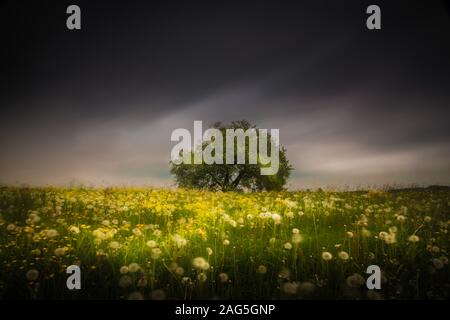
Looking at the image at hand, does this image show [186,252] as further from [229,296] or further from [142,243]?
[229,296]

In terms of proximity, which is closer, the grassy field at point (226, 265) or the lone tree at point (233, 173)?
the grassy field at point (226, 265)

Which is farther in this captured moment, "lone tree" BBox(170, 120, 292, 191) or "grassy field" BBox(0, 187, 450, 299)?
"lone tree" BBox(170, 120, 292, 191)

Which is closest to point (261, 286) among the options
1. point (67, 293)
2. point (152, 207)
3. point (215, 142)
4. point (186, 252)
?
point (186, 252)

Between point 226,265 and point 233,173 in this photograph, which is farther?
point 233,173

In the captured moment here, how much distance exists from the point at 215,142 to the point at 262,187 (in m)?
7.62

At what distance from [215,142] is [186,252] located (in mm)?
31266

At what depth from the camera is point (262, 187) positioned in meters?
37.2

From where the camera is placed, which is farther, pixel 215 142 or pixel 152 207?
pixel 215 142

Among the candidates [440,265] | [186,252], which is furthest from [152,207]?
[440,265]
